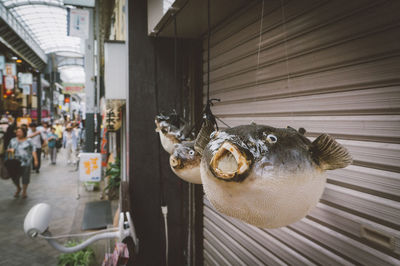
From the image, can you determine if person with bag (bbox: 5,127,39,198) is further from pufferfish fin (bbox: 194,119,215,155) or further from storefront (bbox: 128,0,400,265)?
pufferfish fin (bbox: 194,119,215,155)

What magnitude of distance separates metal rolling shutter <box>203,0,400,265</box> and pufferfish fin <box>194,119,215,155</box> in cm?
102

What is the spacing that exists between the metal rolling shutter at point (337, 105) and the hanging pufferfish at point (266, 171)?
2.67 ft

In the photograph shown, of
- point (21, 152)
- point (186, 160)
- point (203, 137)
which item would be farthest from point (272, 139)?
point (21, 152)

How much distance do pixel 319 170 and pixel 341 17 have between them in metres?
1.34

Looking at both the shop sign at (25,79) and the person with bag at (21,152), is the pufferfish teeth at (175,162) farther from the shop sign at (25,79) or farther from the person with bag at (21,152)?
the shop sign at (25,79)

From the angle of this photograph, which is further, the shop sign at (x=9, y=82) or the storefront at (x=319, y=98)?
the shop sign at (x=9, y=82)

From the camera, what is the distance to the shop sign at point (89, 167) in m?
7.62

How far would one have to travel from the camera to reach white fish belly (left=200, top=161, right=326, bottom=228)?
86cm

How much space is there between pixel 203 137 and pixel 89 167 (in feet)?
23.4

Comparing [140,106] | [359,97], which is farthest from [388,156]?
[140,106]

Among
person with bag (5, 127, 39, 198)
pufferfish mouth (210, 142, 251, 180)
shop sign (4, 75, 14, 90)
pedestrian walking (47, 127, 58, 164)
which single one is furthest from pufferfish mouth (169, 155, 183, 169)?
shop sign (4, 75, 14, 90)

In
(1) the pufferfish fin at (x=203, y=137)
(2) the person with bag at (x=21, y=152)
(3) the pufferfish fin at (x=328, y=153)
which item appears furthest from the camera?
(2) the person with bag at (x=21, y=152)

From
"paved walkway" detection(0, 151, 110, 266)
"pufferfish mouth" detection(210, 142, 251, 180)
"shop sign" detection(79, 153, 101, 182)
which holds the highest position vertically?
"pufferfish mouth" detection(210, 142, 251, 180)

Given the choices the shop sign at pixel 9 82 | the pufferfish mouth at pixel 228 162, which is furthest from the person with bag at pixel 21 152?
the shop sign at pixel 9 82
